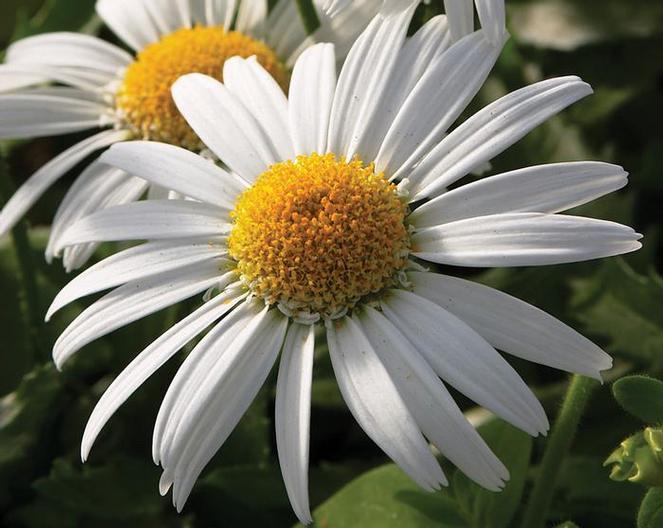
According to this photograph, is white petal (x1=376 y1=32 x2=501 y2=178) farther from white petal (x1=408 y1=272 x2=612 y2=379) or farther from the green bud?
the green bud

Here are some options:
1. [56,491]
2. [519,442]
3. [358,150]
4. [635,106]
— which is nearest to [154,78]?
[358,150]

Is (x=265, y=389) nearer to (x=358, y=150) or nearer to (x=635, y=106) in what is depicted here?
(x=358, y=150)

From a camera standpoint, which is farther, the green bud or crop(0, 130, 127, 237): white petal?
crop(0, 130, 127, 237): white petal

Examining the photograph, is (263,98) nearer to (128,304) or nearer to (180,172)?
(180,172)

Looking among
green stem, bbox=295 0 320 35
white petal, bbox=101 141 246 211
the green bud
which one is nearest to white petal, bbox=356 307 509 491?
the green bud

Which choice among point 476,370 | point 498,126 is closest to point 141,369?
point 476,370

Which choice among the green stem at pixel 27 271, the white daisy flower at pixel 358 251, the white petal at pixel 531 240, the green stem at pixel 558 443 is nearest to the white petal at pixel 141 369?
the white daisy flower at pixel 358 251
